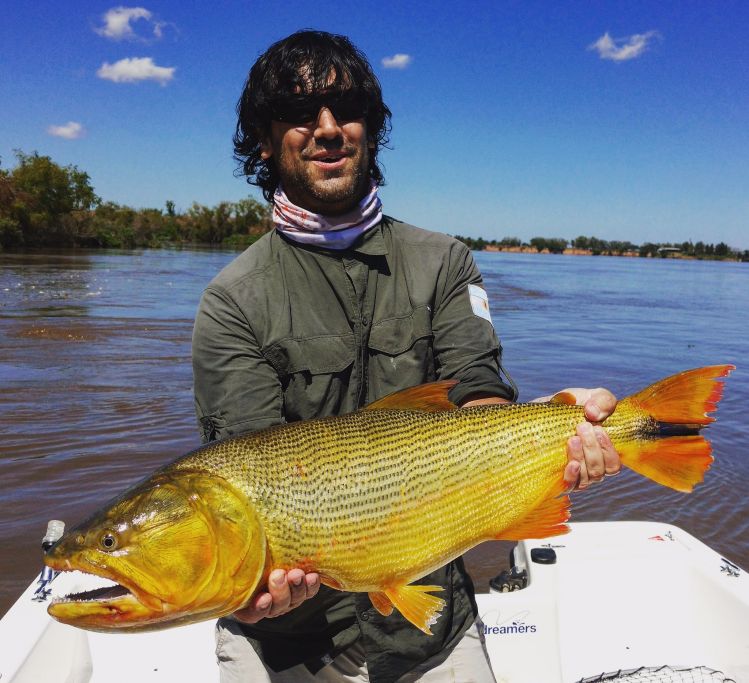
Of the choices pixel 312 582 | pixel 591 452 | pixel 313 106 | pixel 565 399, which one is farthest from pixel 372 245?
pixel 312 582

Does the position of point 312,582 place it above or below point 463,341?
below

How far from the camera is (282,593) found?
2389mm

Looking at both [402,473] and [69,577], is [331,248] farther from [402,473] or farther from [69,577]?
[69,577]

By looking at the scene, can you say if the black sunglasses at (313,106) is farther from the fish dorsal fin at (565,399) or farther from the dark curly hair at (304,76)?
the fish dorsal fin at (565,399)

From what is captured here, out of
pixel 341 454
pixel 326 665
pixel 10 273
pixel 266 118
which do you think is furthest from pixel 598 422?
pixel 10 273

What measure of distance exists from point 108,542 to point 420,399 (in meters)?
1.35

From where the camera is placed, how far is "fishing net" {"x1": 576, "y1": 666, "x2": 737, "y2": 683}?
3453mm

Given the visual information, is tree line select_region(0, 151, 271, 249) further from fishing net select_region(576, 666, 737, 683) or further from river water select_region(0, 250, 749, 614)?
fishing net select_region(576, 666, 737, 683)

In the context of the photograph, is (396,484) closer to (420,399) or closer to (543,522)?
(420,399)

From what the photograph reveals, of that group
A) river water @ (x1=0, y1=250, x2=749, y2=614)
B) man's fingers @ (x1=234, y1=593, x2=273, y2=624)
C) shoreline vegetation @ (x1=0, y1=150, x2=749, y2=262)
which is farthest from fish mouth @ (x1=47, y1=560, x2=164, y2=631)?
shoreline vegetation @ (x1=0, y1=150, x2=749, y2=262)

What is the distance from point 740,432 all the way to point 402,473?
9932 mm

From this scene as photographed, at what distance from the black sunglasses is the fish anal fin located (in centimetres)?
223

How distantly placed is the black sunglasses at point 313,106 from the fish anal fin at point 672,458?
7.32 ft

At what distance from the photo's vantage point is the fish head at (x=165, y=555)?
2164mm
